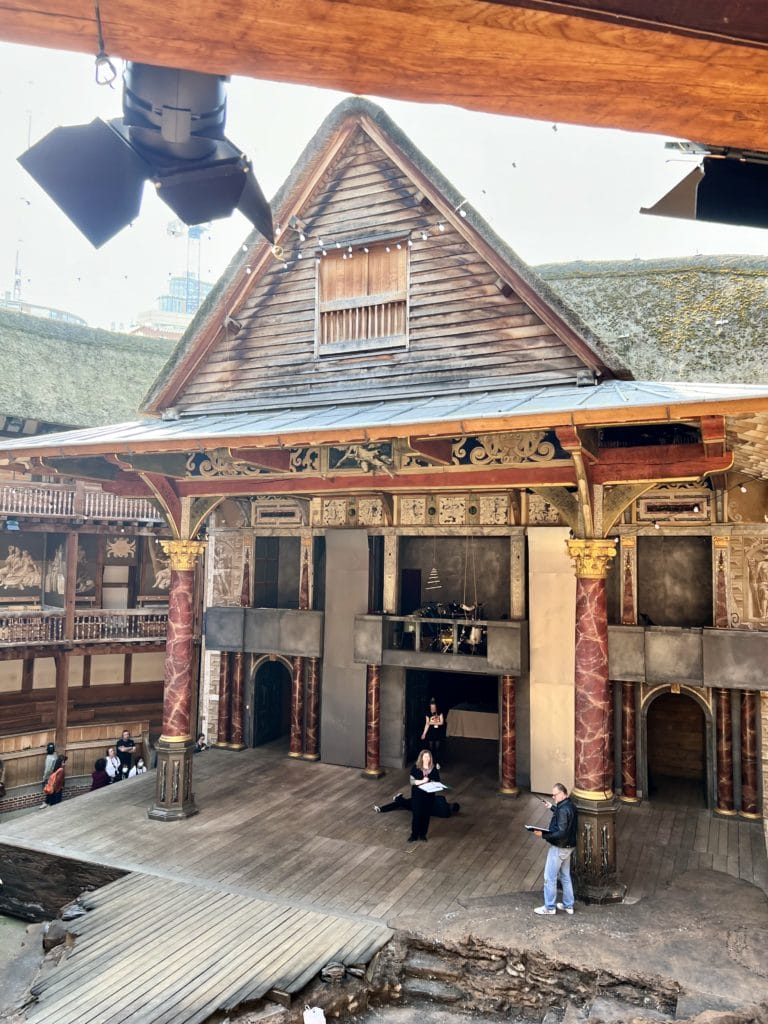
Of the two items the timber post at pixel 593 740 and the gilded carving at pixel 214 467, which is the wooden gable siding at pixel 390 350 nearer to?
the gilded carving at pixel 214 467

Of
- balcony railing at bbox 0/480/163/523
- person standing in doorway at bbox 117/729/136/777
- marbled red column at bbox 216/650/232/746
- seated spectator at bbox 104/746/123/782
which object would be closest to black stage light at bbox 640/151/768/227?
marbled red column at bbox 216/650/232/746

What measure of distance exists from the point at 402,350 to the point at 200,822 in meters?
8.21

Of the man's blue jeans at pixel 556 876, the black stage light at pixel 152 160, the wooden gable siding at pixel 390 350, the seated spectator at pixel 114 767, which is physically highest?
the wooden gable siding at pixel 390 350

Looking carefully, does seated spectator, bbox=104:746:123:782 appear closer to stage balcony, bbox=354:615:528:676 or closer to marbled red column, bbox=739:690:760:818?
stage balcony, bbox=354:615:528:676

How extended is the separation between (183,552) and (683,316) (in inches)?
388

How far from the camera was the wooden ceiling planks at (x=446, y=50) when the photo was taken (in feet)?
6.38

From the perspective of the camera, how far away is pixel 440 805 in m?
11.4

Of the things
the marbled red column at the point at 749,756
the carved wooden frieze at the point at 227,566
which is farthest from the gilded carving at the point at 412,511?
the marbled red column at the point at 749,756

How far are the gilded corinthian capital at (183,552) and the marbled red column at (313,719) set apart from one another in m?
3.66

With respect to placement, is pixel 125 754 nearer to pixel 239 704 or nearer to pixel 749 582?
pixel 239 704

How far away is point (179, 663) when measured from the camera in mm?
11734

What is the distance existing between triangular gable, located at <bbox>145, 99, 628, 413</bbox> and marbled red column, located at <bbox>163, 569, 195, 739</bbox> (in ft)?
11.8

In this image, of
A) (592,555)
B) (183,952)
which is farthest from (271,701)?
(592,555)

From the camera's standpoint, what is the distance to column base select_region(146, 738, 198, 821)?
37.0 ft
